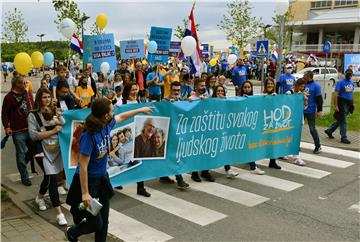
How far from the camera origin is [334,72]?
35438 millimetres

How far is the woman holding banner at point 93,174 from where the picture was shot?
393cm

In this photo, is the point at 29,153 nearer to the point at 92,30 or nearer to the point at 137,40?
the point at 137,40

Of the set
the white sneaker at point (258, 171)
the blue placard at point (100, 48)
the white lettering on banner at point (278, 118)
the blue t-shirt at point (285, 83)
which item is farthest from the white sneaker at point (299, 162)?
the blue placard at point (100, 48)

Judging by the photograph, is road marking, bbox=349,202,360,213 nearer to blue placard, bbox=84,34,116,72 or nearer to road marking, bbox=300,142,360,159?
road marking, bbox=300,142,360,159

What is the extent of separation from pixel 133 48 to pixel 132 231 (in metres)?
9.70

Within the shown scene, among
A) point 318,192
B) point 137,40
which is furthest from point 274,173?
point 137,40

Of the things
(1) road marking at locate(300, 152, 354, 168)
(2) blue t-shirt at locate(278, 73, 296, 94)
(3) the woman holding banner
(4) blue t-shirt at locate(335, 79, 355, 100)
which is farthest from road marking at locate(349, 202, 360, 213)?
(2) blue t-shirt at locate(278, 73, 296, 94)

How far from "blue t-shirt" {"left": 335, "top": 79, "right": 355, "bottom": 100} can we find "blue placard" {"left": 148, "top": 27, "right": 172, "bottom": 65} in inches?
208

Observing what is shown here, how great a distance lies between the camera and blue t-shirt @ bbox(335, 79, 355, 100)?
35.3 ft

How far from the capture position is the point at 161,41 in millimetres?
12938

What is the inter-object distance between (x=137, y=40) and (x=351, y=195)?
30.1 feet

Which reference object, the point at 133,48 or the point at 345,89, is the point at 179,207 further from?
the point at 133,48

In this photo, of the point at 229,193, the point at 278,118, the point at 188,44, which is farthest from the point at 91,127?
the point at 188,44

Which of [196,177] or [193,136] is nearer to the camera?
[193,136]
